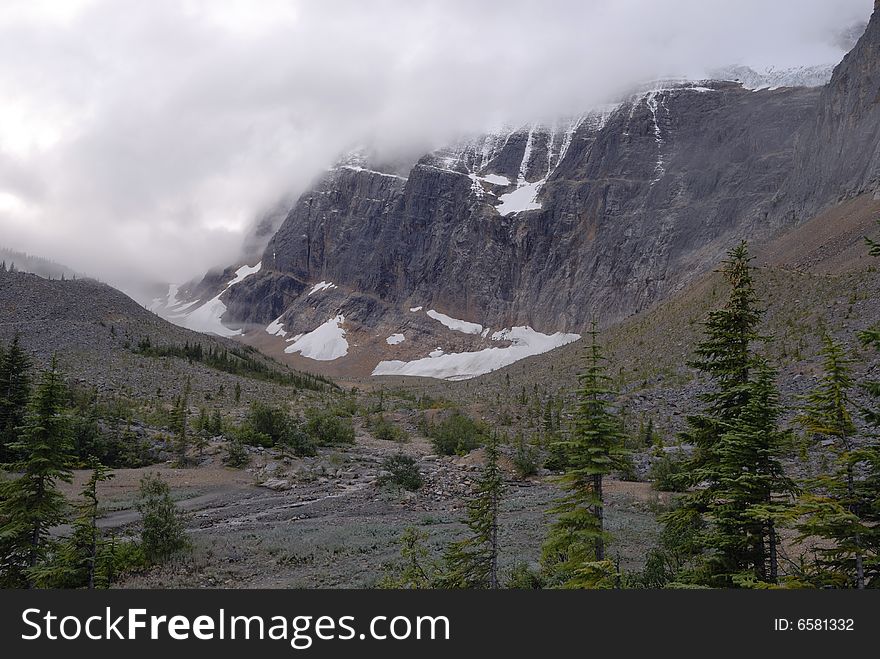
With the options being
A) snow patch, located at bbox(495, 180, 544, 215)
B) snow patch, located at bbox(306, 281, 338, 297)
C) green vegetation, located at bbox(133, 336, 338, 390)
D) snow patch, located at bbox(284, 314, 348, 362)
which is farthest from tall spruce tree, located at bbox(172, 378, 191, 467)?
snow patch, located at bbox(306, 281, 338, 297)

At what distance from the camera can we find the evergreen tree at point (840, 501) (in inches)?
233

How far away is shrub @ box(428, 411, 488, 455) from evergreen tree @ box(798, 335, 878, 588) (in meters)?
24.2

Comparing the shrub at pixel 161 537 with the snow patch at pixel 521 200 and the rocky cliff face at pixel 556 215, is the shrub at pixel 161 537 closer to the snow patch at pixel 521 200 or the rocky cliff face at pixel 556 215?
the rocky cliff face at pixel 556 215

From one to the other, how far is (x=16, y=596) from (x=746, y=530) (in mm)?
8698

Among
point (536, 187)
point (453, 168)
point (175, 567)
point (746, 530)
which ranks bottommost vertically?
point (175, 567)

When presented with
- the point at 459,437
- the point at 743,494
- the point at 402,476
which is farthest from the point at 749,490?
the point at 459,437

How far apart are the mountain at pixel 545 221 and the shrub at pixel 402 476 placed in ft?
182

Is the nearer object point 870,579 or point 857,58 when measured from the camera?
point 870,579

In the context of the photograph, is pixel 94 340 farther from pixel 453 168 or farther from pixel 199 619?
pixel 453 168

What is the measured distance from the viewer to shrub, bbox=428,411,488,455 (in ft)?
103

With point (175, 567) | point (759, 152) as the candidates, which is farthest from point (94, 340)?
point (759, 152)

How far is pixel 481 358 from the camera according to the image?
106000 mm

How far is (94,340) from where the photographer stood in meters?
56.0

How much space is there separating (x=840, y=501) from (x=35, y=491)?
1285cm
